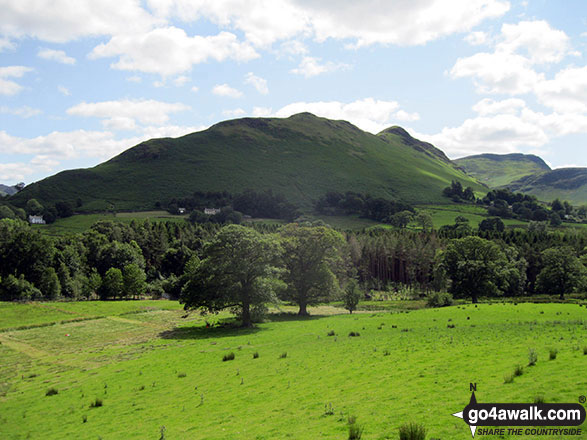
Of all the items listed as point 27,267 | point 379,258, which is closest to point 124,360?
point 27,267

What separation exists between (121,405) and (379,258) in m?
124

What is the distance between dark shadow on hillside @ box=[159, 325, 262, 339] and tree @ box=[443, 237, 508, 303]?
52.1m

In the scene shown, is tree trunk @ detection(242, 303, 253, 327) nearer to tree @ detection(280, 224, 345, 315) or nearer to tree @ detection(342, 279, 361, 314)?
tree @ detection(280, 224, 345, 315)

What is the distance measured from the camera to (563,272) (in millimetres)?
99562

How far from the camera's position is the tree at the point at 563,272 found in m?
99.6

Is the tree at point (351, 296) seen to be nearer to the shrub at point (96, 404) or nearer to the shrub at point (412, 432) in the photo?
the shrub at point (96, 404)

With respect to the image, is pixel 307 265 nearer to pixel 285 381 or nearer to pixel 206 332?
pixel 206 332

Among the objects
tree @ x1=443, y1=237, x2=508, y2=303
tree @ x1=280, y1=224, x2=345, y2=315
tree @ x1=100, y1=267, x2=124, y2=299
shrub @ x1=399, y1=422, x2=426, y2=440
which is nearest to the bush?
tree @ x1=443, y1=237, x2=508, y2=303

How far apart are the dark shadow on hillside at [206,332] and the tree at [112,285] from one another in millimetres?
57923

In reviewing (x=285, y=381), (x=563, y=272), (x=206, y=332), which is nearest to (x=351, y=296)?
(x=206, y=332)

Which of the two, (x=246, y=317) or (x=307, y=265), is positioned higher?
(x=307, y=265)

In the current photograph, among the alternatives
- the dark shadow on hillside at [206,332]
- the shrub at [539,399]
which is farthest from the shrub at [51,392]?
the shrub at [539,399]

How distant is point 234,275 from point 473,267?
54.8 meters

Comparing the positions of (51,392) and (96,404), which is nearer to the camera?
(96,404)
